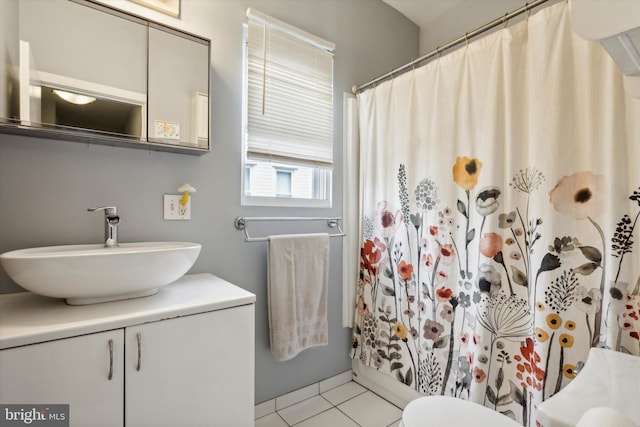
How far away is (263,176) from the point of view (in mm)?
1853

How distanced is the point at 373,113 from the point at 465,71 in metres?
0.61

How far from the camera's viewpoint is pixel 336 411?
1806 millimetres

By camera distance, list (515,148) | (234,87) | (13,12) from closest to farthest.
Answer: (13,12), (515,148), (234,87)

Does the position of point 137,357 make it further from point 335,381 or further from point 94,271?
point 335,381

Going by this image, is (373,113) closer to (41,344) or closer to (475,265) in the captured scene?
(475,265)

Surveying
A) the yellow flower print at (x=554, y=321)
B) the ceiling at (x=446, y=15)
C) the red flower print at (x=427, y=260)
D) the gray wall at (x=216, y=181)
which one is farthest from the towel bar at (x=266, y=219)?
the ceiling at (x=446, y=15)

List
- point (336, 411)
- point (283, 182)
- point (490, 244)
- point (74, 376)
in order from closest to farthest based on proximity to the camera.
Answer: point (74, 376) < point (490, 244) < point (336, 411) < point (283, 182)

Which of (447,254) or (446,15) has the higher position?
(446,15)

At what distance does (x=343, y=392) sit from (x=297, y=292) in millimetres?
798

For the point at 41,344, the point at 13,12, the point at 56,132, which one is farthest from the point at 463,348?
the point at 13,12

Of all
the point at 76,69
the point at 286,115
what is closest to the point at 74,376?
the point at 76,69

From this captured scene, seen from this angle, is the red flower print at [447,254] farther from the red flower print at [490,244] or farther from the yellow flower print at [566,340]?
the yellow flower print at [566,340]

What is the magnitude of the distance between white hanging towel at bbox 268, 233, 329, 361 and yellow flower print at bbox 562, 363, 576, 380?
1131 mm

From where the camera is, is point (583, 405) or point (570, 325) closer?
point (583, 405)
